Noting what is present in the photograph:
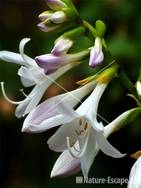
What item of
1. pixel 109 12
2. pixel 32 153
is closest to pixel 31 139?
pixel 32 153

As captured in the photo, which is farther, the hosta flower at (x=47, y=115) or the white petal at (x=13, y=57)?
the white petal at (x=13, y=57)

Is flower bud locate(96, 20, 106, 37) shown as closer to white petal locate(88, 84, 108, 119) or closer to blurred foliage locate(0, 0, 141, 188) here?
white petal locate(88, 84, 108, 119)

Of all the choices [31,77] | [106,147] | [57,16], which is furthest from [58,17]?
[106,147]

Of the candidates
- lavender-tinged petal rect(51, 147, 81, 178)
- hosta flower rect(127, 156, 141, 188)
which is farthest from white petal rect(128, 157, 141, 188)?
lavender-tinged petal rect(51, 147, 81, 178)

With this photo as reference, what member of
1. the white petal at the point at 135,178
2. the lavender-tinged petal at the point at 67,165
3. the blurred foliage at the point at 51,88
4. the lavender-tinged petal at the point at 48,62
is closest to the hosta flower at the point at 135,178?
the white petal at the point at 135,178

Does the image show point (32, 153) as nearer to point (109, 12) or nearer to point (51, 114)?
point (109, 12)

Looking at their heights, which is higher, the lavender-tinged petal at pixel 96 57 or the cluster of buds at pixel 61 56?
the cluster of buds at pixel 61 56

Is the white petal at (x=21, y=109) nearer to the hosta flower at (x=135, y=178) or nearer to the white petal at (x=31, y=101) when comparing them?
the white petal at (x=31, y=101)
